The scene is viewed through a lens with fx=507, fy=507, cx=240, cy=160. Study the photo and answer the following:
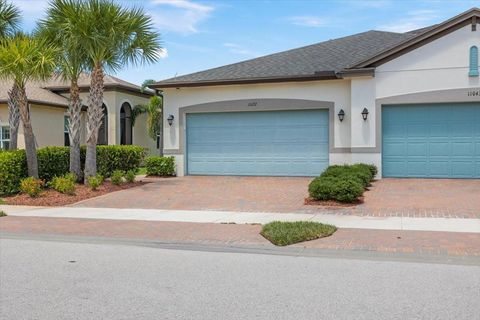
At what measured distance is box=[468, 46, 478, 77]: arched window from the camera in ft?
57.7

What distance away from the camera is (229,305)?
18.2 ft

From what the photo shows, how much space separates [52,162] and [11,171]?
80.9 inches

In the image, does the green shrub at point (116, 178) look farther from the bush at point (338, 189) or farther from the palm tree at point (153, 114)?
the palm tree at point (153, 114)

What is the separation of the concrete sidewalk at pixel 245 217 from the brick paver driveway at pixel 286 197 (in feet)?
2.18

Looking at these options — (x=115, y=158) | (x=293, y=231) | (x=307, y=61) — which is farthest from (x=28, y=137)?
(x=307, y=61)

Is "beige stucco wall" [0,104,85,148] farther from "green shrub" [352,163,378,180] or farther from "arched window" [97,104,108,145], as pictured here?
"green shrub" [352,163,378,180]

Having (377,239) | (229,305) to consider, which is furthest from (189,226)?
(229,305)

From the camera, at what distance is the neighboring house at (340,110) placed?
18.0m

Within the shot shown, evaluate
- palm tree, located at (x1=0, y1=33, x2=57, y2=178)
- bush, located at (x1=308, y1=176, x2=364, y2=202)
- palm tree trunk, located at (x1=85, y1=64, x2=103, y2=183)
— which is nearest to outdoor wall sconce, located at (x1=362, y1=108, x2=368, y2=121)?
bush, located at (x1=308, y1=176, x2=364, y2=202)

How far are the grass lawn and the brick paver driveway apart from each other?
2.45 m

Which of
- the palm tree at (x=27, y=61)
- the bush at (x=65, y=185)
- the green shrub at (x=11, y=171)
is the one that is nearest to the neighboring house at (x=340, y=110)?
the palm tree at (x=27, y=61)

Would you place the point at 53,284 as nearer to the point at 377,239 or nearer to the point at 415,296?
the point at 415,296

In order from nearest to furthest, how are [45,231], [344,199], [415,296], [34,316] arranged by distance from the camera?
[34,316]
[415,296]
[45,231]
[344,199]

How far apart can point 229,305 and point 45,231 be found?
21.0ft
